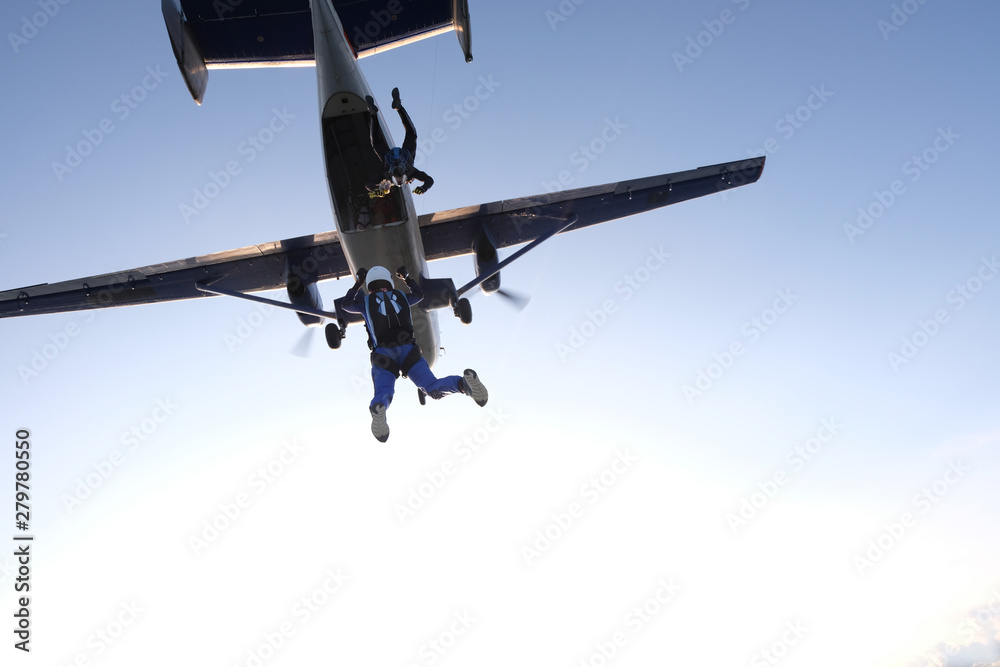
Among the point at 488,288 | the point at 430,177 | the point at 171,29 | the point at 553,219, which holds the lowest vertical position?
the point at 488,288

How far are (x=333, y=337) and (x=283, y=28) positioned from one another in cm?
Answer: 1004

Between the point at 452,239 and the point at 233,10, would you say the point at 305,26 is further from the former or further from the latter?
the point at 452,239

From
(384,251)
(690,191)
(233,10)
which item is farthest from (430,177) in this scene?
(233,10)

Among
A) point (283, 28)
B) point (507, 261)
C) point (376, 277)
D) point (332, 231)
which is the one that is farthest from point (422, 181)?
point (283, 28)

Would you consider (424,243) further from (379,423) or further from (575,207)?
(379,423)

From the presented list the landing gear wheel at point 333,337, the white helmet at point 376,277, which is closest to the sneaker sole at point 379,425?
the white helmet at point 376,277

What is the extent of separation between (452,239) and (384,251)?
152 inches

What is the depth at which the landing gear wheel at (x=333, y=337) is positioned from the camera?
14.9m

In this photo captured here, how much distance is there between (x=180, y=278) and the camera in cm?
1870

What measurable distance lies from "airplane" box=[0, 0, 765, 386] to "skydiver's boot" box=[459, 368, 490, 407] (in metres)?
5.01

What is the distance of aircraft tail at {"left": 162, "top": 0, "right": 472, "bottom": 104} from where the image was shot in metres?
17.4

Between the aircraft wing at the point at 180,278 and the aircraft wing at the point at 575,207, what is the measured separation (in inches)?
135

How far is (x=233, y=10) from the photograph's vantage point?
17.7 metres

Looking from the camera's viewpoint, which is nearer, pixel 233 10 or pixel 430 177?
pixel 430 177
